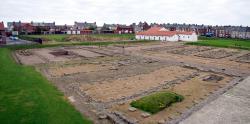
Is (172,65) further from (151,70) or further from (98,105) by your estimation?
(98,105)

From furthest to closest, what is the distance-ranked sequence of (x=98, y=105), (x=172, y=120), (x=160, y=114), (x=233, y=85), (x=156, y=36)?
(x=156, y=36) → (x=233, y=85) → (x=98, y=105) → (x=160, y=114) → (x=172, y=120)

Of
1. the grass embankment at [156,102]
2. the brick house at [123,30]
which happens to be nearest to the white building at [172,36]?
the brick house at [123,30]

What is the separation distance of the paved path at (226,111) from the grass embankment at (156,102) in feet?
8.08

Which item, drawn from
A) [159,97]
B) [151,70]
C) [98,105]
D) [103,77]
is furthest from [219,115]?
[151,70]

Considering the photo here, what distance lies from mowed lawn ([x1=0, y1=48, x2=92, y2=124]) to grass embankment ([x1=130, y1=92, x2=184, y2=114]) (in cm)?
433

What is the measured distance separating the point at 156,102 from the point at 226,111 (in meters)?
4.85

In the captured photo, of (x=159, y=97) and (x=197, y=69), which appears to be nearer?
(x=159, y=97)

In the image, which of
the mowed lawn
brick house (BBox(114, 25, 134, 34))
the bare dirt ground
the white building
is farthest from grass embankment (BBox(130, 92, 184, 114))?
brick house (BBox(114, 25, 134, 34))

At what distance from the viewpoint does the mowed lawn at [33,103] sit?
1633cm

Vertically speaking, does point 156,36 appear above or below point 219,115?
above

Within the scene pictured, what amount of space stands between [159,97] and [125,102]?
2.65 metres

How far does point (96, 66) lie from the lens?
37125mm

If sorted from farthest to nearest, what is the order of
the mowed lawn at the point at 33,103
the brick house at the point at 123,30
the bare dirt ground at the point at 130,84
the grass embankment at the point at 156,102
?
the brick house at the point at 123,30
the grass embankment at the point at 156,102
the bare dirt ground at the point at 130,84
the mowed lawn at the point at 33,103

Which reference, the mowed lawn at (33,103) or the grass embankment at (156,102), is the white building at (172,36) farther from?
the grass embankment at (156,102)
